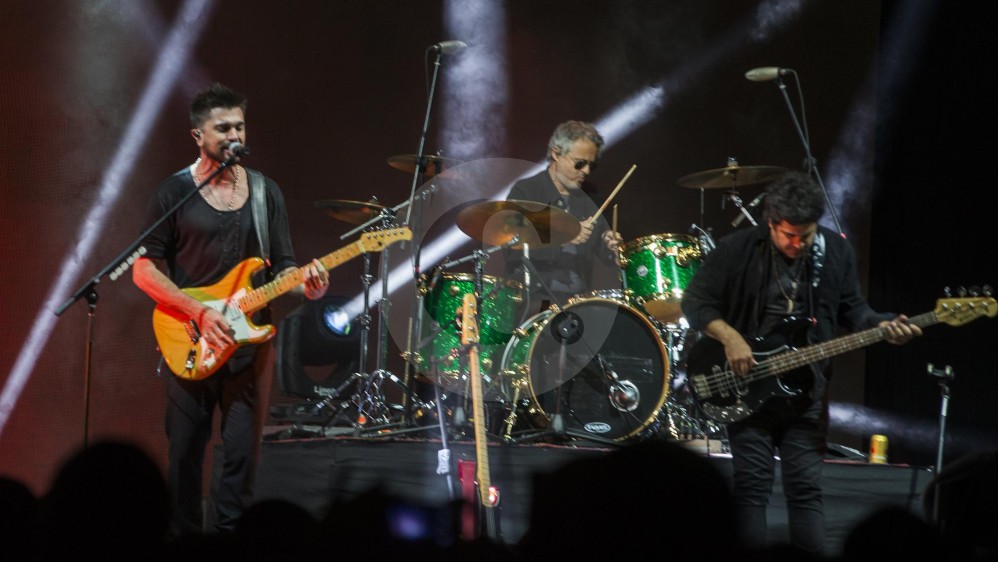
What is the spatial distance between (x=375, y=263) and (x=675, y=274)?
8.70 feet

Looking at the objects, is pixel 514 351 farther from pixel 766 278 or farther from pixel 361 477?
pixel 766 278

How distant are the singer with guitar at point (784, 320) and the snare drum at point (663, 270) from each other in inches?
75.8

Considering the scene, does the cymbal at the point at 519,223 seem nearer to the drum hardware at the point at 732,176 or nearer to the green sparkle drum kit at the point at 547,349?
the green sparkle drum kit at the point at 547,349

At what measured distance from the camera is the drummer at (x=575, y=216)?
22.7ft

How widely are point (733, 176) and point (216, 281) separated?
3.96 meters

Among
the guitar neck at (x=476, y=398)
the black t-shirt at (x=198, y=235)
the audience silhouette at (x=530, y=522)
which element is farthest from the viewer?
the guitar neck at (x=476, y=398)

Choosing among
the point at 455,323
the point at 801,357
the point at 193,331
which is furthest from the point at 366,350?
the point at 801,357

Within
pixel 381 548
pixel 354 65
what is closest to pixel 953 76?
pixel 354 65

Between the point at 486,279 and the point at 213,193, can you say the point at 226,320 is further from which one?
the point at 486,279

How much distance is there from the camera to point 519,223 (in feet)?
21.7

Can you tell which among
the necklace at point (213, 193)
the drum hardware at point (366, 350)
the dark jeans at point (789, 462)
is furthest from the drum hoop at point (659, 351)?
the necklace at point (213, 193)

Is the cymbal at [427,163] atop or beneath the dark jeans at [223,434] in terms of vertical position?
atop

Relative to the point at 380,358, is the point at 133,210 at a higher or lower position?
higher

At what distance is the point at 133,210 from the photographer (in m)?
7.68
